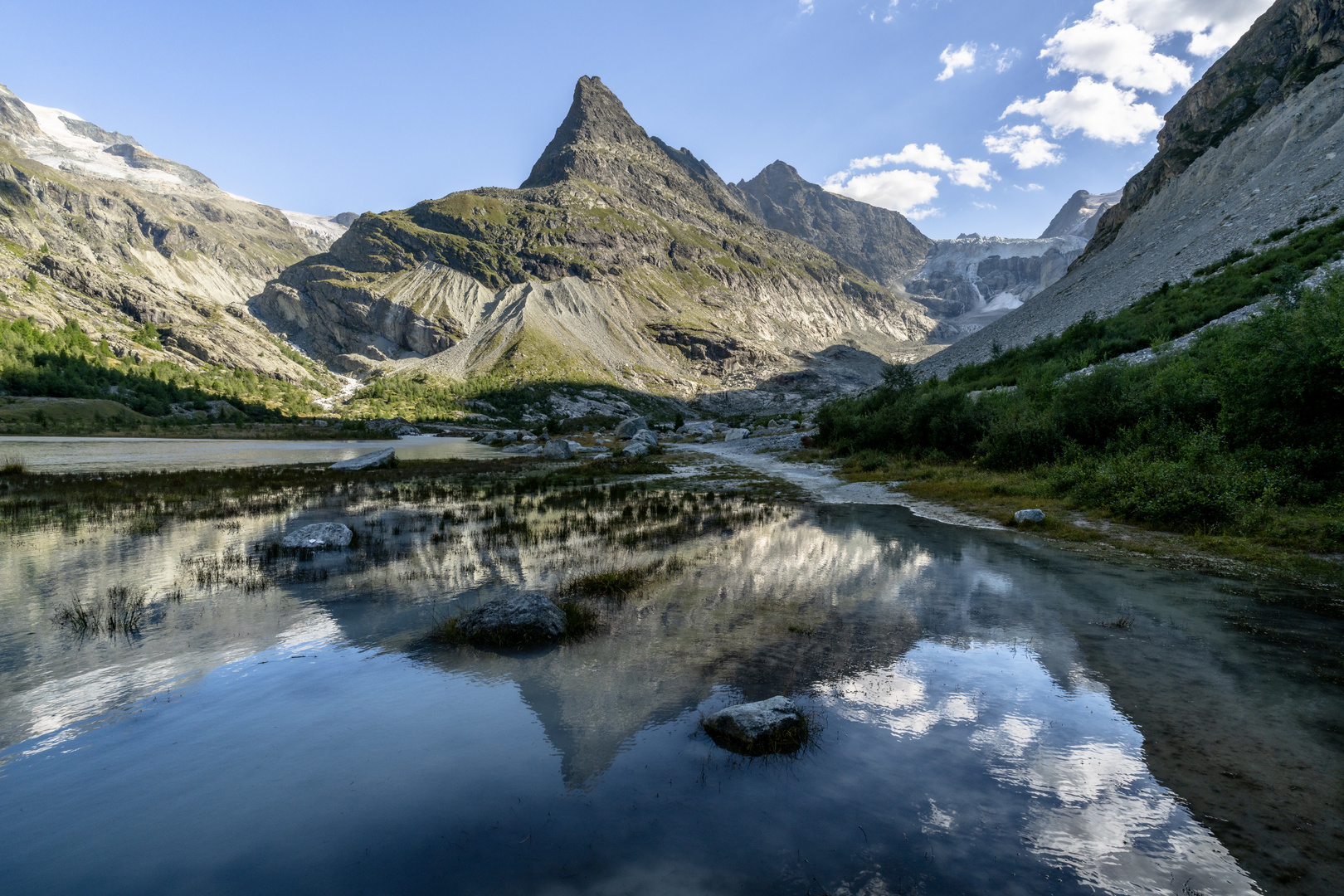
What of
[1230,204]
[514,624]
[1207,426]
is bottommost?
[514,624]

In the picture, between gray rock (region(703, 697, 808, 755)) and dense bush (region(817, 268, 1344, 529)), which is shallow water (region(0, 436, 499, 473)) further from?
dense bush (region(817, 268, 1344, 529))

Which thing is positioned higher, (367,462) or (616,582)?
(367,462)

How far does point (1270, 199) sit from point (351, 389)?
679 feet

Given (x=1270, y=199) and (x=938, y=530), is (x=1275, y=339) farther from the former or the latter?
(x=1270, y=199)

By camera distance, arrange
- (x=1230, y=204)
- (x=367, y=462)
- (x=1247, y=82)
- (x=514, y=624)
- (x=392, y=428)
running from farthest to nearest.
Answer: (x=392, y=428) < (x=1247, y=82) < (x=1230, y=204) < (x=367, y=462) < (x=514, y=624)

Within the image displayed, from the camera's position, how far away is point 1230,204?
53562 millimetres

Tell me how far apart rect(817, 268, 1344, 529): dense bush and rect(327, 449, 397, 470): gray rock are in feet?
143

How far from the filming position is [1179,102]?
97312 millimetres

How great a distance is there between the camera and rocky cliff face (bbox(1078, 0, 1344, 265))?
6294cm

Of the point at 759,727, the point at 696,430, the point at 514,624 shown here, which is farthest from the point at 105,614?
the point at 696,430

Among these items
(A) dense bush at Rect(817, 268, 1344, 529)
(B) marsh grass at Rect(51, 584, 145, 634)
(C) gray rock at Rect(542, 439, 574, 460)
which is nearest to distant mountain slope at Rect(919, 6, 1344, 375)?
(A) dense bush at Rect(817, 268, 1344, 529)

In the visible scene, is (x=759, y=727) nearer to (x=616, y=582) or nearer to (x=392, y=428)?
(x=616, y=582)

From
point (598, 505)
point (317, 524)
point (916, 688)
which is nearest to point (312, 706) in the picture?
point (916, 688)

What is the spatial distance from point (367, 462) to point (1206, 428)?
163 feet
